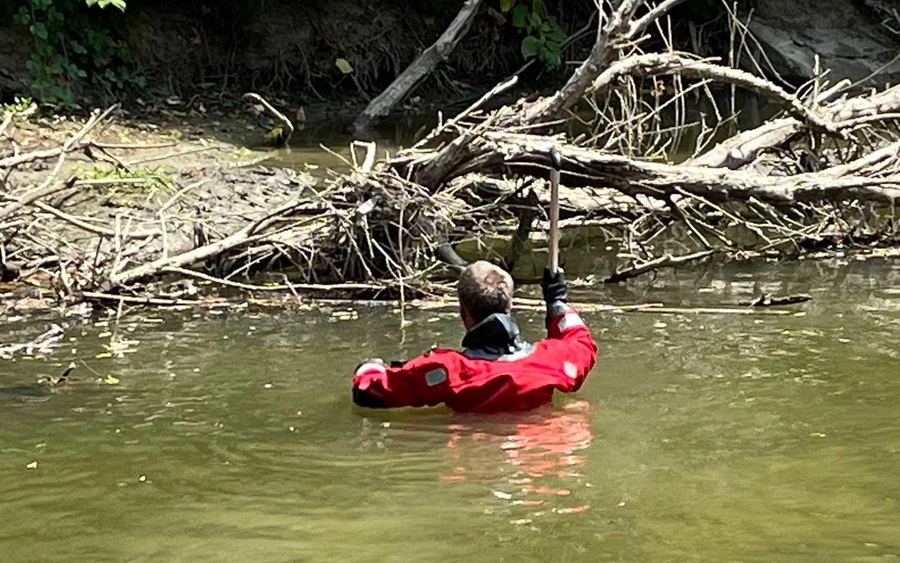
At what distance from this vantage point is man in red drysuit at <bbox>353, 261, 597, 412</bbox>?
5.72 m

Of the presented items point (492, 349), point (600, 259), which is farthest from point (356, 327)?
point (600, 259)

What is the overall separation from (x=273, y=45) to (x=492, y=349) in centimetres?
1270

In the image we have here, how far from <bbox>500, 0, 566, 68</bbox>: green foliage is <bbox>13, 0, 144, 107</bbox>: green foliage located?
5105 mm

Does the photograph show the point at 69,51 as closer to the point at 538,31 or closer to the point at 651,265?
the point at 538,31

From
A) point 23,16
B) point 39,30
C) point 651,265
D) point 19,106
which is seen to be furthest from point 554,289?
point 23,16

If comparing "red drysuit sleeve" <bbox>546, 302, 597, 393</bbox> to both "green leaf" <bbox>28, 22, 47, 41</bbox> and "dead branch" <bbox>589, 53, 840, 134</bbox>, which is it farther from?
"green leaf" <bbox>28, 22, 47, 41</bbox>

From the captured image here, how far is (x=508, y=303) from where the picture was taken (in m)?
5.82

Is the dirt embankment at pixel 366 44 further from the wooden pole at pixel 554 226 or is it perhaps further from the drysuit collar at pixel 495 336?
the drysuit collar at pixel 495 336

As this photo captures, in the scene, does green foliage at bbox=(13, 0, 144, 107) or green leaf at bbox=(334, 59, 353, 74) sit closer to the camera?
green foliage at bbox=(13, 0, 144, 107)

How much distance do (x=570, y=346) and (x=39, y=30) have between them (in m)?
10.5

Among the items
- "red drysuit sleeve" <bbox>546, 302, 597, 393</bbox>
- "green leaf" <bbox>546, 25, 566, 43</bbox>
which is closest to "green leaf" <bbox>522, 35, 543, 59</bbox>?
"green leaf" <bbox>546, 25, 566, 43</bbox>

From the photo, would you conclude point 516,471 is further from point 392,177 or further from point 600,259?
point 600,259

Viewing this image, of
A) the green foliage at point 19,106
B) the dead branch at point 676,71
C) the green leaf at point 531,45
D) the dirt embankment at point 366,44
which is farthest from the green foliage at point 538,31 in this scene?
the dead branch at point 676,71

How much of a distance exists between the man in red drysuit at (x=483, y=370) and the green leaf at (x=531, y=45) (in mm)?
12920
